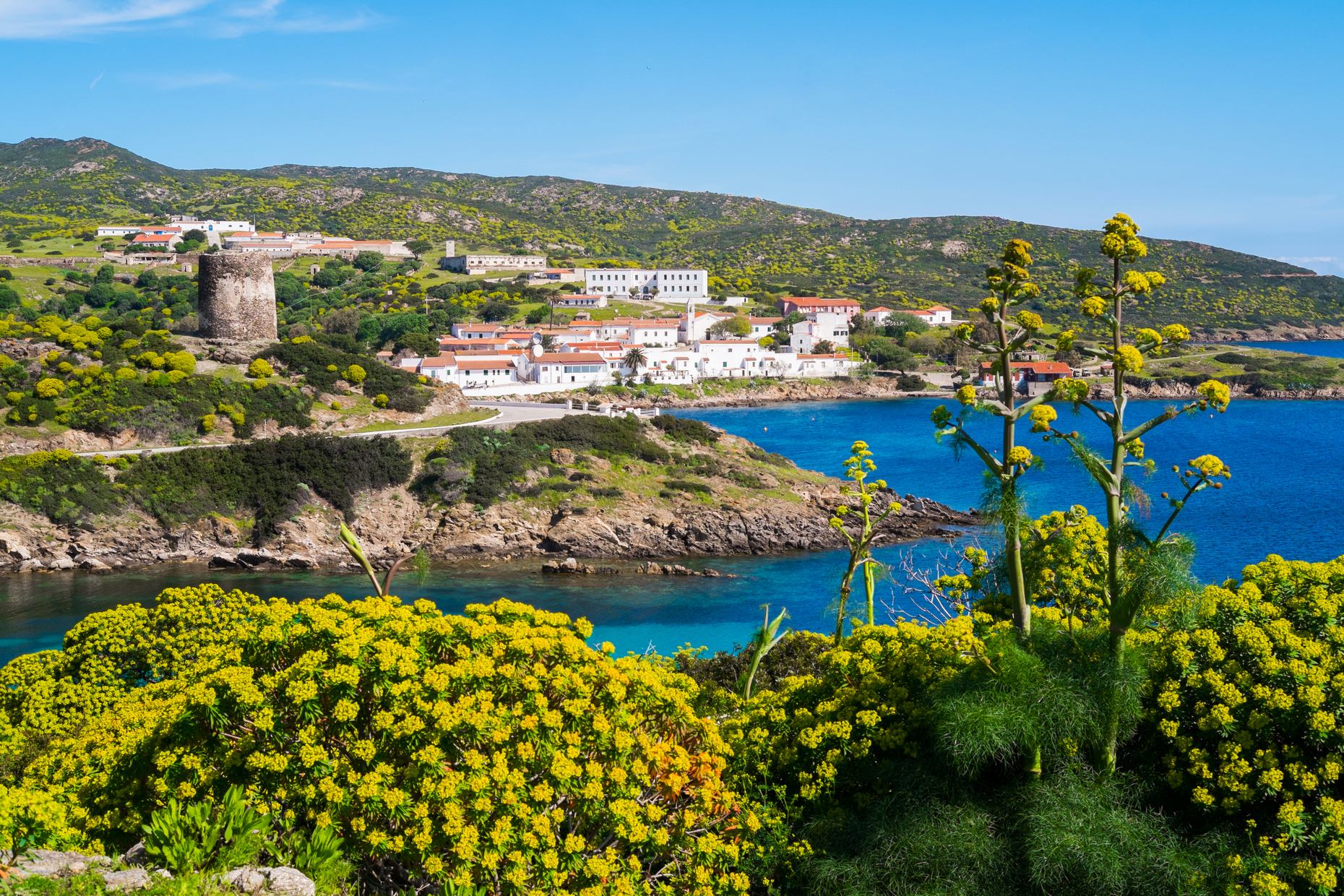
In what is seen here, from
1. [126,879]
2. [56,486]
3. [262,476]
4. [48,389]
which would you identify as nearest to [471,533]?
[262,476]

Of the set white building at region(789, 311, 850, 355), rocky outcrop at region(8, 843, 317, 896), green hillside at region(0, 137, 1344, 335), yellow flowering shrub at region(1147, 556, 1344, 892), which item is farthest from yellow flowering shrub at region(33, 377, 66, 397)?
green hillside at region(0, 137, 1344, 335)

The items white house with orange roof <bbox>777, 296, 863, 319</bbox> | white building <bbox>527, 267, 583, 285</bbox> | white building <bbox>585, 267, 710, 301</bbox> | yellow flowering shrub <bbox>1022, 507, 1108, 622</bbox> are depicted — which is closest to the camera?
yellow flowering shrub <bbox>1022, 507, 1108, 622</bbox>

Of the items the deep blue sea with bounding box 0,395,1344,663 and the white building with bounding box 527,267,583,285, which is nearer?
the deep blue sea with bounding box 0,395,1344,663

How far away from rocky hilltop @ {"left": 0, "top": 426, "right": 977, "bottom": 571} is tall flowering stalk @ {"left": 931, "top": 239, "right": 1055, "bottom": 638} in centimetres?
2640

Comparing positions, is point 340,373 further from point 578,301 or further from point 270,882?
point 578,301

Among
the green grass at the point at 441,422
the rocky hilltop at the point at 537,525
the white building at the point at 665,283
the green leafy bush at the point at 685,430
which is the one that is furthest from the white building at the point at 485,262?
the rocky hilltop at the point at 537,525

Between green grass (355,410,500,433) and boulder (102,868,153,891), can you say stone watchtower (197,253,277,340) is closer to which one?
green grass (355,410,500,433)

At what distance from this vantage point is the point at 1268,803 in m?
7.27

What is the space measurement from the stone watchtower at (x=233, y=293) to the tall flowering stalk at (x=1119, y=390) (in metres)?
45.2

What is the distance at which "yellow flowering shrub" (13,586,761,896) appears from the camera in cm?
707

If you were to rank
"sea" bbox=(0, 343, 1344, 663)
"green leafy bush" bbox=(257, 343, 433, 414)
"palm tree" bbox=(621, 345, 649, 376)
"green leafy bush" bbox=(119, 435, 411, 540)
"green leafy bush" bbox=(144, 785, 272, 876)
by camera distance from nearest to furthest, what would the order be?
"green leafy bush" bbox=(144, 785, 272, 876) → "sea" bbox=(0, 343, 1344, 663) → "green leafy bush" bbox=(119, 435, 411, 540) → "green leafy bush" bbox=(257, 343, 433, 414) → "palm tree" bbox=(621, 345, 649, 376)

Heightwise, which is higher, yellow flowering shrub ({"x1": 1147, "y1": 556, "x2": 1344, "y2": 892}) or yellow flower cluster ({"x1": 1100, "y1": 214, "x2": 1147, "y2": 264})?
yellow flower cluster ({"x1": 1100, "y1": 214, "x2": 1147, "y2": 264})

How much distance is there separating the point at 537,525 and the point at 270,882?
28105 mm

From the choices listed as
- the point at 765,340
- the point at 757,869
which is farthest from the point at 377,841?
the point at 765,340
